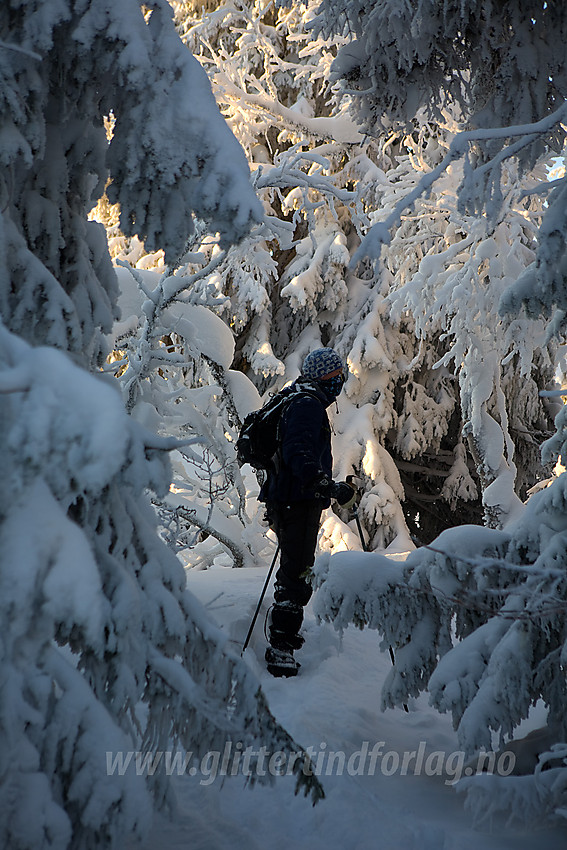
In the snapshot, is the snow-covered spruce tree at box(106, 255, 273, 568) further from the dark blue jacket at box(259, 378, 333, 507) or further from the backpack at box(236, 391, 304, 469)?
the dark blue jacket at box(259, 378, 333, 507)

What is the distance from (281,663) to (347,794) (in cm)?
140

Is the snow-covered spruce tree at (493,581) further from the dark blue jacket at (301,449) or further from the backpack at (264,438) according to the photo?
the backpack at (264,438)

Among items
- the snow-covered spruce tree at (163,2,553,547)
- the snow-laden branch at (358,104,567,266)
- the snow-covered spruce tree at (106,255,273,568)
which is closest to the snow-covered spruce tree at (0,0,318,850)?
the snow-laden branch at (358,104,567,266)

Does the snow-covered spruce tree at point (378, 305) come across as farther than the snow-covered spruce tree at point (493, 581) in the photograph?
Yes

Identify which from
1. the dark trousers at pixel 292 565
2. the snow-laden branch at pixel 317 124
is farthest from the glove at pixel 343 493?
the snow-laden branch at pixel 317 124

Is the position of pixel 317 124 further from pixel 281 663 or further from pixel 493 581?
pixel 493 581

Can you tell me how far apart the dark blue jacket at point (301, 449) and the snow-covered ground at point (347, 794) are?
1.16 m

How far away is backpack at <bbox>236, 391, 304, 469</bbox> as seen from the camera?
14.8 feet

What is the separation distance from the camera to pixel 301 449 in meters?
4.15

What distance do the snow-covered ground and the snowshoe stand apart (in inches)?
2.6

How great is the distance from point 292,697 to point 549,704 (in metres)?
1.54

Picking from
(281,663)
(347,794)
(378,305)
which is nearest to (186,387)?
(281,663)

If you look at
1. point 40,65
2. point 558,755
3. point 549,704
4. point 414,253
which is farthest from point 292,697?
point 414,253

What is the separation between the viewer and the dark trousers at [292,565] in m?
4.21
